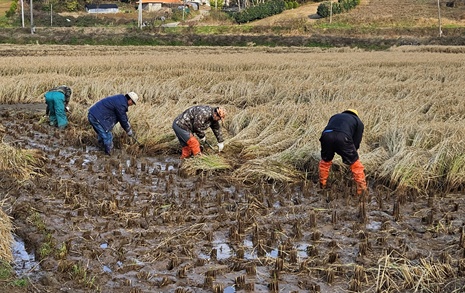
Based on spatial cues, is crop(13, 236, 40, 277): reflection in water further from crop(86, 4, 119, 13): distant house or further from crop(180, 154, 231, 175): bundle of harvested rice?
crop(86, 4, 119, 13): distant house

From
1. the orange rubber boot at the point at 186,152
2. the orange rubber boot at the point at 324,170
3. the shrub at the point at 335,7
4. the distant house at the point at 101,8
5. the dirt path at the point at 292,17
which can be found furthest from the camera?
the distant house at the point at 101,8

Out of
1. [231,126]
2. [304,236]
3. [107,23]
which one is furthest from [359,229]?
[107,23]

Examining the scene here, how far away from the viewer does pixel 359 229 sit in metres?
6.05

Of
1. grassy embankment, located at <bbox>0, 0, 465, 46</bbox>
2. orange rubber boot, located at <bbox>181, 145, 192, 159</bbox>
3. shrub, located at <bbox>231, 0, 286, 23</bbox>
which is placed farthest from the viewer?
shrub, located at <bbox>231, 0, 286, 23</bbox>

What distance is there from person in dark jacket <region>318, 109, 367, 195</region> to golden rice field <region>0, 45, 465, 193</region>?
47 centimetres

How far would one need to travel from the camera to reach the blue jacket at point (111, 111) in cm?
934

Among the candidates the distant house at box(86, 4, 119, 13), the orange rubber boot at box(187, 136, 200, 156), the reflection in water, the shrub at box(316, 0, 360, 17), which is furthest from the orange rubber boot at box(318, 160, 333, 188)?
the distant house at box(86, 4, 119, 13)

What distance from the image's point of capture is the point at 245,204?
22.4 feet

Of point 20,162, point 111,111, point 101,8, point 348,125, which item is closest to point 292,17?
point 101,8

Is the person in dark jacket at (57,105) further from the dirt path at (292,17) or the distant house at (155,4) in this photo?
the distant house at (155,4)

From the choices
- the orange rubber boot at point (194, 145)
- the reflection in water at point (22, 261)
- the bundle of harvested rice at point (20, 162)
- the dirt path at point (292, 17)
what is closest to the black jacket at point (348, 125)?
the orange rubber boot at point (194, 145)

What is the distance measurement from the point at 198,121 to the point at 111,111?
159cm

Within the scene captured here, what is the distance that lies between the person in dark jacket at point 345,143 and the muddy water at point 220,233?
245 millimetres

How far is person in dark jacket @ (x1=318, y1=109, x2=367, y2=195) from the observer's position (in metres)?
7.22
